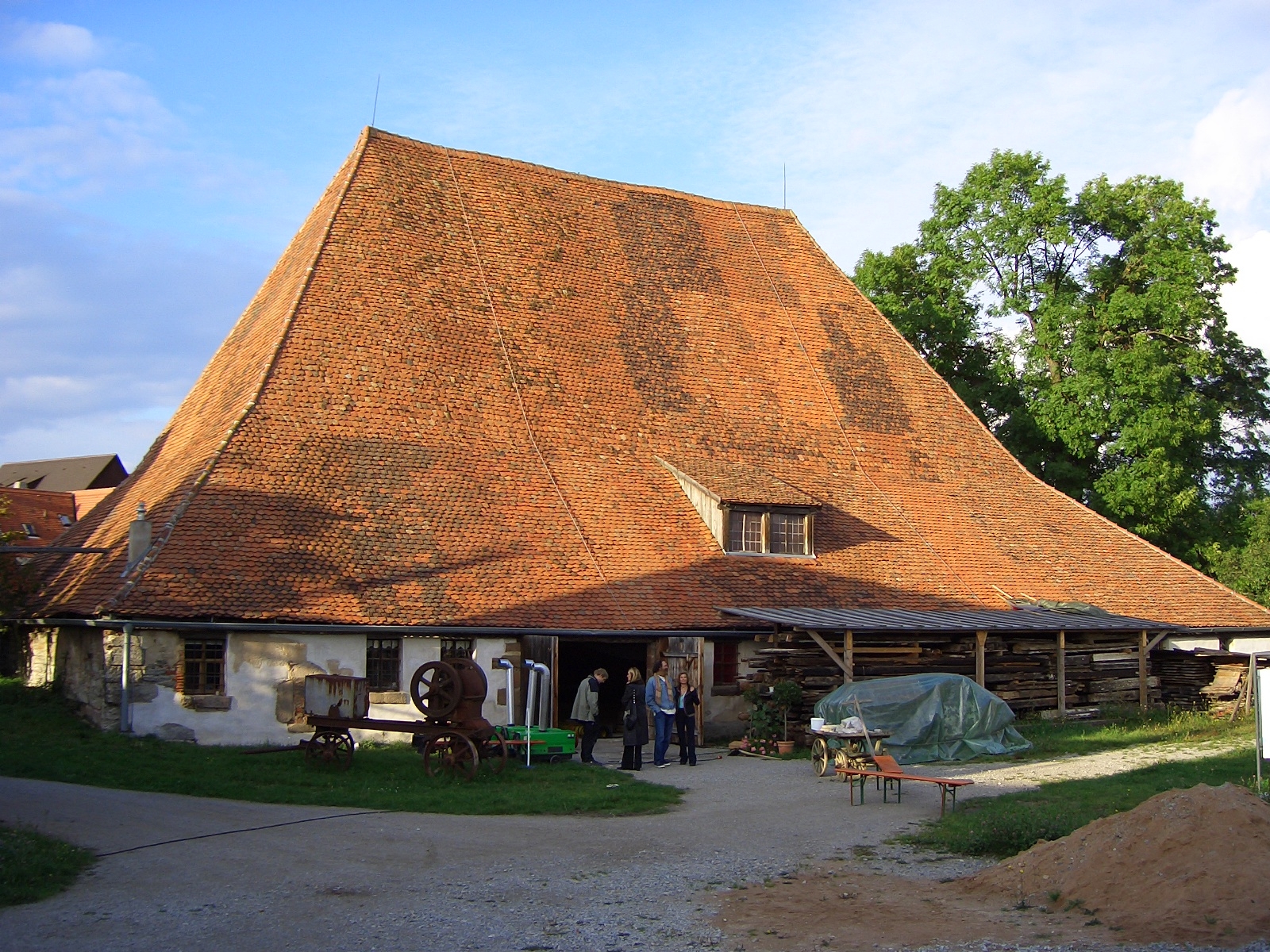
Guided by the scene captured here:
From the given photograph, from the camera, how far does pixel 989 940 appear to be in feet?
29.0

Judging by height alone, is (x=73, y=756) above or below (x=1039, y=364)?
below

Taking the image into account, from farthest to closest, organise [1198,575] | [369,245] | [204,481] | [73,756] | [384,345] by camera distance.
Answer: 1. [1198,575]
2. [369,245]
3. [384,345]
4. [204,481]
5. [73,756]

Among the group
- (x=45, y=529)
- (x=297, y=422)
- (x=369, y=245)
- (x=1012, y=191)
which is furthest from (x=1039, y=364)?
(x=45, y=529)

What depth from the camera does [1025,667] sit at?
2425 centimetres

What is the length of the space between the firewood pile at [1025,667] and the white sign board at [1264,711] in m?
8.84

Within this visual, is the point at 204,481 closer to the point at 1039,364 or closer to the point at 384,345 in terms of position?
the point at 384,345

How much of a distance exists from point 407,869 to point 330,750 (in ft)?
20.3

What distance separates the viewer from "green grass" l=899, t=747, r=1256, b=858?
1202 centimetres

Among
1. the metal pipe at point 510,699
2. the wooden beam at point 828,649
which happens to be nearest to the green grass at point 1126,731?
the wooden beam at point 828,649

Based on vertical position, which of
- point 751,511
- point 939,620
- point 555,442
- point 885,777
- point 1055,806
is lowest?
point 1055,806

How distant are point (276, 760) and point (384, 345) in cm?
962

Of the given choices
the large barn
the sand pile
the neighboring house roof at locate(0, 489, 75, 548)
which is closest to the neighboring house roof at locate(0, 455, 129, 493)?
the neighboring house roof at locate(0, 489, 75, 548)

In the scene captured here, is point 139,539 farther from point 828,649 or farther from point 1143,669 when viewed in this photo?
point 1143,669

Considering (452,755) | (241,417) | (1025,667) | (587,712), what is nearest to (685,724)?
(587,712)
